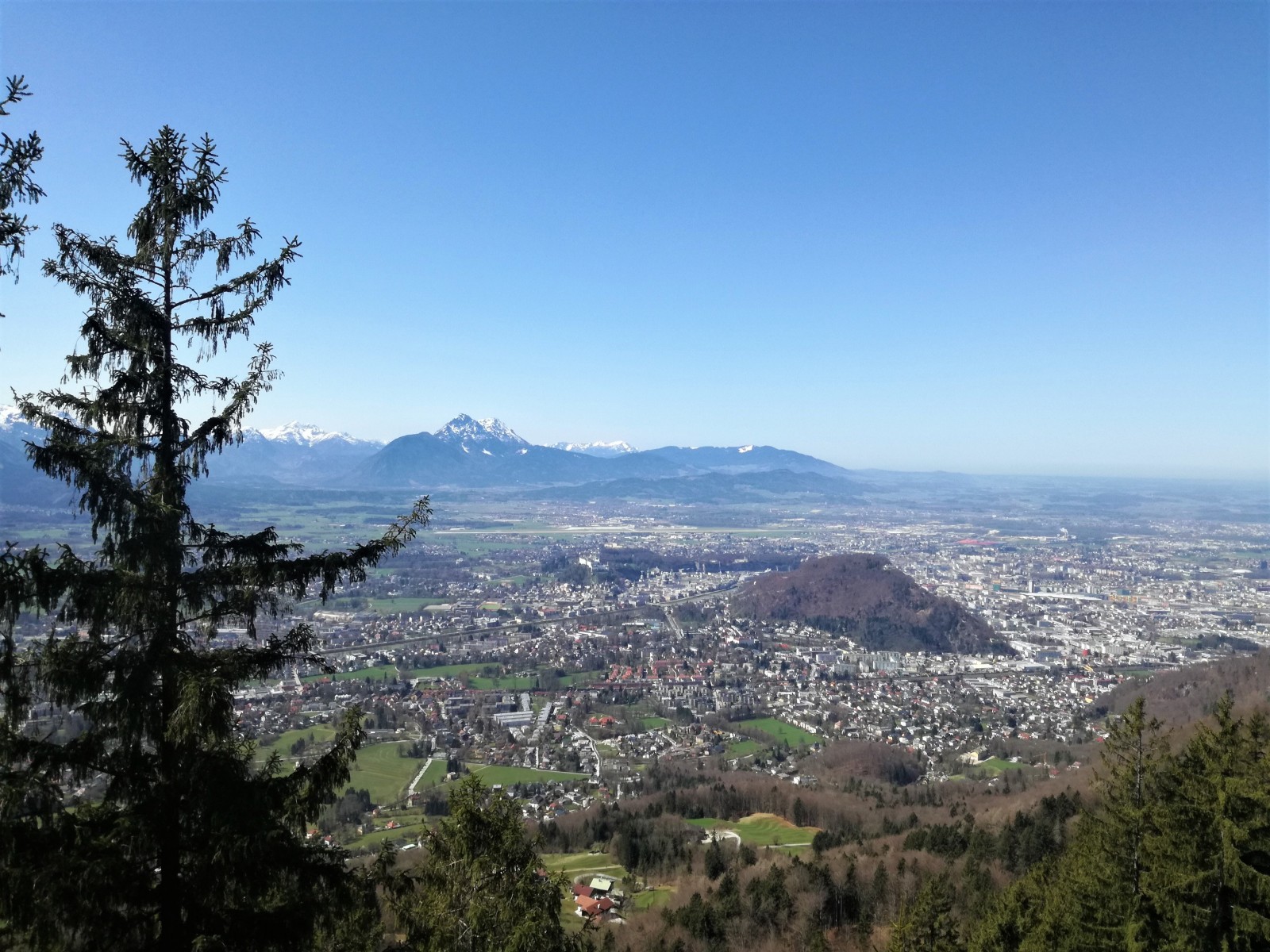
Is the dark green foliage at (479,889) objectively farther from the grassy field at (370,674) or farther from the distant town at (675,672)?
the grassy field at (370,674)

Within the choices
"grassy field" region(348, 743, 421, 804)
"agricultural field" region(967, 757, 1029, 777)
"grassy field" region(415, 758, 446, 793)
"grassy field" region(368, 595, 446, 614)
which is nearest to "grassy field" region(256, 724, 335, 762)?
"grassy field" region(348, 743, 421, 804)

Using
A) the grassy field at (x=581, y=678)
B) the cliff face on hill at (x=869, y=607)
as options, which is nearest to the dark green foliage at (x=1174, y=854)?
the grassy field at (x=581, y=678)

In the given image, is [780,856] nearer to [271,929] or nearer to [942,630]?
[271,929]

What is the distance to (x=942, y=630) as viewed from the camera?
70.7 meters

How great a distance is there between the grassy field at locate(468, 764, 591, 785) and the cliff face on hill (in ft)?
140

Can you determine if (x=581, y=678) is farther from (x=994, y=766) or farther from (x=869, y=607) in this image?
(x=869, y=607)

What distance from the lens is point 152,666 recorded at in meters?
4.09

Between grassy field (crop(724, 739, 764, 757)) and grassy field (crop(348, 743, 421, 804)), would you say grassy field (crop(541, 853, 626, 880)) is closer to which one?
grassy field (crop(348, 743, 421, 804))

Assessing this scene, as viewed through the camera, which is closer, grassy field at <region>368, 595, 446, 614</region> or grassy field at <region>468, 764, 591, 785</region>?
grassy field at <region>468, 764, 591, 785</region>

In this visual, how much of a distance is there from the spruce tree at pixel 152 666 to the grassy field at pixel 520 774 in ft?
109

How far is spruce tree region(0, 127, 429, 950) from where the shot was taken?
3602 mm

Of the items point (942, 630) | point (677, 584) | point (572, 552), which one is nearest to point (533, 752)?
point (942, 630)

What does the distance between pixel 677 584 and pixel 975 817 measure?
6838 centimetres

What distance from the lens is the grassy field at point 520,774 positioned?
35.6m
